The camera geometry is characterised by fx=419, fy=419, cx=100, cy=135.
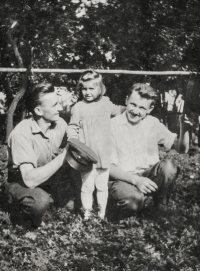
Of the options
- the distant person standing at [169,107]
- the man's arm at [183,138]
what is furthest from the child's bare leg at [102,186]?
the distant person standing at [169,107]

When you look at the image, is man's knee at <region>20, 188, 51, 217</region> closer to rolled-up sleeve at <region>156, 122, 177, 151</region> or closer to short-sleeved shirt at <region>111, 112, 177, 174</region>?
short-sleeved shirt at <region>111, 112, 177, 174</region>

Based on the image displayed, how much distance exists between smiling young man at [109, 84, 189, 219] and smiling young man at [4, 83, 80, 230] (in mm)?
546

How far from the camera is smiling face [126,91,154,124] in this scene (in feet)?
13.4

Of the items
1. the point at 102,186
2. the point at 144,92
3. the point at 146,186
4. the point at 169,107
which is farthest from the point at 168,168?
the point at 169,107

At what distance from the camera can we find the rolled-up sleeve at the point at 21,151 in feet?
12.1

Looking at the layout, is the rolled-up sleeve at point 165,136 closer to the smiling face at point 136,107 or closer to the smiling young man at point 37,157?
the smiling face at point 136,107

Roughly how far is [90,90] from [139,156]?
833 millimetres

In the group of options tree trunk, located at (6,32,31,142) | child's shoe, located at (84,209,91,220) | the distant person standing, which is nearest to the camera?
child's shoe, located at (84,209,91,220)

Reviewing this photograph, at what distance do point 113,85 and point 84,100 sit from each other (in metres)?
4.95

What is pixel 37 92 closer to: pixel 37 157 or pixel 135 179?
pixel 37 157

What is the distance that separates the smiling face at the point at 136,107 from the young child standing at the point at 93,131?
26 centimetres

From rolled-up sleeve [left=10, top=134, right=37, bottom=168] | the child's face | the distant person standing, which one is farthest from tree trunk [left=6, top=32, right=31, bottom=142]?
the distant person standing

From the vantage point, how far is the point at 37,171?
364cm

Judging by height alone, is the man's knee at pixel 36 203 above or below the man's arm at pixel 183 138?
below
